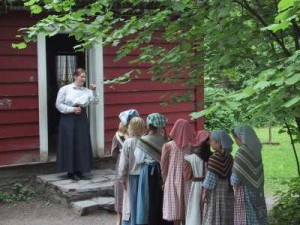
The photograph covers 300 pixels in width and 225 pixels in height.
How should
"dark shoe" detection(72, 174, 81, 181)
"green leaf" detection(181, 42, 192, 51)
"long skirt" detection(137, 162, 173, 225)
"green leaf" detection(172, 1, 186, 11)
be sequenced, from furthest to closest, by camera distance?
"dark shoe" detection(72, 174, 81, 181) < "long skirt" detection(137, 162, 173, 225) < "green leaf" detection(181, 42, 192, 51) < "green leaf" detection(172, 1, 186, 11)

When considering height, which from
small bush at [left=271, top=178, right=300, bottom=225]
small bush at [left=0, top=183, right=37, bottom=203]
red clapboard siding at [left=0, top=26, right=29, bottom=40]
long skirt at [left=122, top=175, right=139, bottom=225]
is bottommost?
small bush at [left=0, top=183, right=37, bottom=203]

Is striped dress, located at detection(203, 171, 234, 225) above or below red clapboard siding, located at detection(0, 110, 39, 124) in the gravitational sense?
below

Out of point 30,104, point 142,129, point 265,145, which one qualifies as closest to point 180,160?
point 142,129

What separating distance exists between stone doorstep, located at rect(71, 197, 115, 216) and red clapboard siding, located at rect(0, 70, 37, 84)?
2.16 meters

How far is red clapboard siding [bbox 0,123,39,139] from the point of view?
8047 millimetres

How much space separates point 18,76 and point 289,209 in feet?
15.0

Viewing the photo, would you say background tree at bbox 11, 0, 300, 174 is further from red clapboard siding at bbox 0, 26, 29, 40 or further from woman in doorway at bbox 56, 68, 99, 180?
red clapboard siding at bbox 0, 26, 29, 40

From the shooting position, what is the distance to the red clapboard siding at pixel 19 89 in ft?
26.4

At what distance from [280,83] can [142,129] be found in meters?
2.90

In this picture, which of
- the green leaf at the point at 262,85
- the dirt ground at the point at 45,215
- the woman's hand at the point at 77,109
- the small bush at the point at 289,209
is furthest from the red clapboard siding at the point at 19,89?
the green leaf at the point at 262,85

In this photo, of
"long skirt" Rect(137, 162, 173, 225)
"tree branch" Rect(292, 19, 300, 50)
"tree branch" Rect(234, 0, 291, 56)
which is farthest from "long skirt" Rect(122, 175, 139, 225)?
"tree branch" Rect(292, 19, 300, 50)

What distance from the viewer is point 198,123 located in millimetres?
9828

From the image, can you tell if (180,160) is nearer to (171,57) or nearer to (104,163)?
(171,57)

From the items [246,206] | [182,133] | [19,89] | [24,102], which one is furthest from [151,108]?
[246,206]
